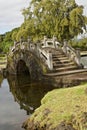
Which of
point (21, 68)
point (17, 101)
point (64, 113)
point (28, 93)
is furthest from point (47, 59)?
point (64, 113)

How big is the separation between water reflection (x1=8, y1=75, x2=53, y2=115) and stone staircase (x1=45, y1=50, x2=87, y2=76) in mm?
1763

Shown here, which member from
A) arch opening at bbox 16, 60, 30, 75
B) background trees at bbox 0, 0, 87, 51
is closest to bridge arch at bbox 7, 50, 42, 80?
arch opening at bbox 16, 60, 30, 75

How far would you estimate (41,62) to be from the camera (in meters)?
27.0

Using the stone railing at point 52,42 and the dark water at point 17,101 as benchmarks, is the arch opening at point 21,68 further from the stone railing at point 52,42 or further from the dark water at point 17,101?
the stone railing at point 52,42

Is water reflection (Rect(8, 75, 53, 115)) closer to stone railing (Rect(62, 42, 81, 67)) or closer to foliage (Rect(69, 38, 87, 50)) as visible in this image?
stone railing (Rect(62, 42, 81, 67))

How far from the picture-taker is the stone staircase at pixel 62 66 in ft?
84.1

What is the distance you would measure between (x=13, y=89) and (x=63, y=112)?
13.8 meters

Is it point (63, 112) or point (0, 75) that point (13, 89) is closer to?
point (0, 75)

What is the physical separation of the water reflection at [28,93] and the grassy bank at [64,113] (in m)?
2.86

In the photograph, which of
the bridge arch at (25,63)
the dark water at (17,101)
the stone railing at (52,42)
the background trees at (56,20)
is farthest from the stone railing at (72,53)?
the background trees at (56,20)

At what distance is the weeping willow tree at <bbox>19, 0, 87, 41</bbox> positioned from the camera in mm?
50375

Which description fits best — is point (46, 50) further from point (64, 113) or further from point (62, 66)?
point (64, 113)

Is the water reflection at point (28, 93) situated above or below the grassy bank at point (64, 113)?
below

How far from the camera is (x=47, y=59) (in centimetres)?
2670
